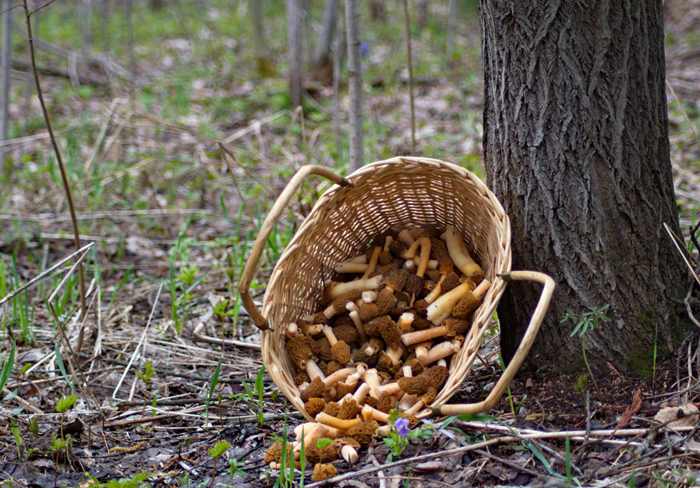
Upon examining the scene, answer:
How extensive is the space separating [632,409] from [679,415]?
10 cm

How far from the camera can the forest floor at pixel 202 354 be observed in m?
1.22

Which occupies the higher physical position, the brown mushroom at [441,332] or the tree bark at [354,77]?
the tree bark at [354,77]

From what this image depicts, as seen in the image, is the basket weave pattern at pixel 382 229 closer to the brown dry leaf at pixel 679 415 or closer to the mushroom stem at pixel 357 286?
the mushroom stem at pixel 357 286

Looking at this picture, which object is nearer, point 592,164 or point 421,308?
point 592,164

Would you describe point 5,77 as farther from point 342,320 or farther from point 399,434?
point 399,434

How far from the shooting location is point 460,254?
175 cm

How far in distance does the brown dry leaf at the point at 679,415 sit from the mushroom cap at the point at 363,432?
0.72 metres

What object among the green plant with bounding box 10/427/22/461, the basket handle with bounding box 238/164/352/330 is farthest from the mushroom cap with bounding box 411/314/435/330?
the green plant with bounding box 10/427/22/461

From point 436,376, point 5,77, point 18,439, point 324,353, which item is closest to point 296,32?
point 5,77

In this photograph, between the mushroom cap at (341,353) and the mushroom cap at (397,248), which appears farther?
the mushroom cap at (397,248)

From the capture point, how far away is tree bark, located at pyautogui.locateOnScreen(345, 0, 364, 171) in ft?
7.22

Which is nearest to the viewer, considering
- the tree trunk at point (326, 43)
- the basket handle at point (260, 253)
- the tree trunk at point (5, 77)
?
the basket handle at point (260, 253)

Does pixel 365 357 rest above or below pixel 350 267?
below

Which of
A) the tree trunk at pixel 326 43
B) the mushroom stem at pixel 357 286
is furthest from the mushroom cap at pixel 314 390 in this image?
the tree trunk at pixel 326 43
